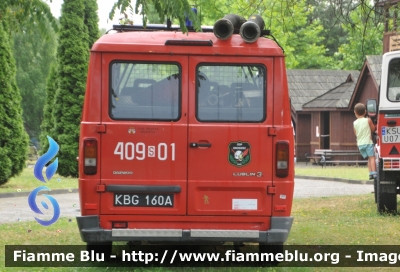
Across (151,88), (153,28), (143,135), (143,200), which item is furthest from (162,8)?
(153,28)

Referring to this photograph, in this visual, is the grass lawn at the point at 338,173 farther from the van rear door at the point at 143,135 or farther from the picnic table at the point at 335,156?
the van rear door at the point at 143,135

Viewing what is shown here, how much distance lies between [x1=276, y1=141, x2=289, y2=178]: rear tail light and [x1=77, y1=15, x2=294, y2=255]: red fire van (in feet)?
0.03

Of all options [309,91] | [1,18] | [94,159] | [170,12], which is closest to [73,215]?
[1,18]

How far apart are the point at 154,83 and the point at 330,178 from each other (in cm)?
2111

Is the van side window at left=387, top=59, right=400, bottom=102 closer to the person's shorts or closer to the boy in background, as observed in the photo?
the boy in background

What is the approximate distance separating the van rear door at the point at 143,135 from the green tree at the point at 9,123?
16.2 metres

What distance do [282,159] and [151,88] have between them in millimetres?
1565

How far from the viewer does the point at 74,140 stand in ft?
101

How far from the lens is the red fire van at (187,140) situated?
937 centimetres

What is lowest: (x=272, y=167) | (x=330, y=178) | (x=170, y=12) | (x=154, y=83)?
(x=330, y=178)

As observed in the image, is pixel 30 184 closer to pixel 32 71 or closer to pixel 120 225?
pixel 120 225

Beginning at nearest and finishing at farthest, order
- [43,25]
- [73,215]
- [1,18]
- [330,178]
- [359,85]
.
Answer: [43,25], [1,18], [73,215], [330,178], [359,85]

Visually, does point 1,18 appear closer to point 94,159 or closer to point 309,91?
point 94,159

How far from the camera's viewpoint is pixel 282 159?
373 inches
